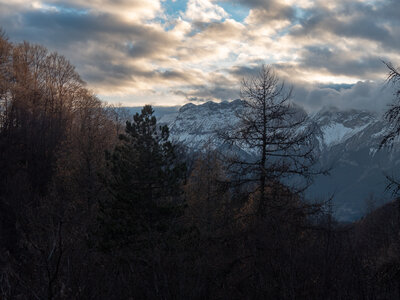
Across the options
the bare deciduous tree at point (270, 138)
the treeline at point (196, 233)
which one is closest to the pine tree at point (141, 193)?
the treeline at point (196, 233)

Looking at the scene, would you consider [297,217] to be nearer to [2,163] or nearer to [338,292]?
[338,292]

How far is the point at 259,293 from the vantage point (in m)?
6.75

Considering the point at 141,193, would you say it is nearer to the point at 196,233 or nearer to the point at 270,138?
the point at 196,233

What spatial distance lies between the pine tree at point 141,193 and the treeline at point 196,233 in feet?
0.19

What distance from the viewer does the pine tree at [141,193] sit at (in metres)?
17.5

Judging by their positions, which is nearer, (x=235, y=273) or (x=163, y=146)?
(x=235, y=273)

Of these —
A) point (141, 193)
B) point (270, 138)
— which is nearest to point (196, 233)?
point (141, 193)

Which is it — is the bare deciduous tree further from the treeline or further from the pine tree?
the pine tree

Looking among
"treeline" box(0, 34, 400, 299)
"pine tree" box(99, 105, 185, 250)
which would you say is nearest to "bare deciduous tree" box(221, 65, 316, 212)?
"treeline" box(0, 34, 400, 299)

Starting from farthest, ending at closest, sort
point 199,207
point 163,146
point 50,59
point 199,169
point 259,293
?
point 50,59 < point 199,169 < point 199,207 < point 163,146 < point 259,293

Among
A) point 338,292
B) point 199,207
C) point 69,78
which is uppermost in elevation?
point 69,78

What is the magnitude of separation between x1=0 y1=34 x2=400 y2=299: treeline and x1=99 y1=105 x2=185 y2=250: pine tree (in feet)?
0.19

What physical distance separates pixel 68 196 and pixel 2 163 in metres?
5.59

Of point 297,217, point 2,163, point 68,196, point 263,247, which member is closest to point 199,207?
point 68,196
